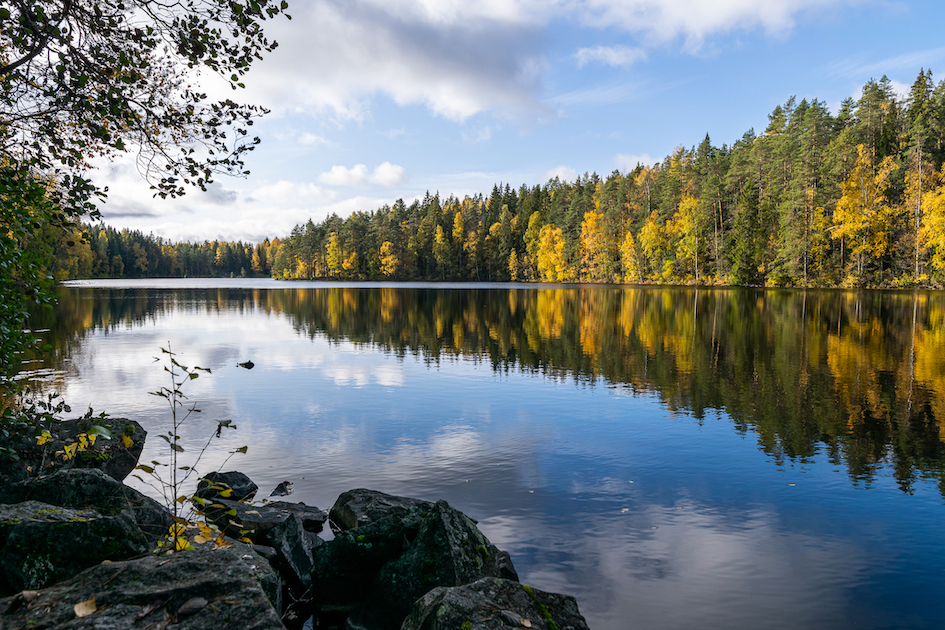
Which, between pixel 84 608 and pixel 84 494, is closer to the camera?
pixel 84 608

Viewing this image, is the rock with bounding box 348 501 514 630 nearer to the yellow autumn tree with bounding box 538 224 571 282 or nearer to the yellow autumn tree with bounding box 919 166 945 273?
the yellow autumn tree with bounding box 919 166 945 273

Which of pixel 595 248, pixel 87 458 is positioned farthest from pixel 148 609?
pixel 595 248

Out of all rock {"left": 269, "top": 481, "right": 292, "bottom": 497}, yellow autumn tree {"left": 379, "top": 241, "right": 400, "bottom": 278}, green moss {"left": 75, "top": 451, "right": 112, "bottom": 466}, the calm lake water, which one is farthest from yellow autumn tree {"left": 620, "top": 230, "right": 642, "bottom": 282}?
green moss {"left": 75, "top": 451, "right": 112, "bottom": 466}

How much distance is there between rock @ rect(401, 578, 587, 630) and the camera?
395 centimetres

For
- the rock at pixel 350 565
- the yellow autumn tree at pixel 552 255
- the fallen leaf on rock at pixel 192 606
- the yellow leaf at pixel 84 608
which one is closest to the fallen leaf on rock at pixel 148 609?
the fallen leaf on rock at pixel 192 606

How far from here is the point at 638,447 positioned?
1205cm

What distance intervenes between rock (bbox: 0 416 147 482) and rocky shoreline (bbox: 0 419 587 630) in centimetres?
5

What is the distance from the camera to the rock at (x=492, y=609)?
3951 millimetres

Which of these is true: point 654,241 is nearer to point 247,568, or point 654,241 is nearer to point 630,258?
point 630,258

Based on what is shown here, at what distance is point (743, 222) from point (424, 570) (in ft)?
287

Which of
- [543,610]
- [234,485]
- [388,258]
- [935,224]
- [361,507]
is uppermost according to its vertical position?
[935,224]

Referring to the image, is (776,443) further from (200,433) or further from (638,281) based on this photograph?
(638,281)

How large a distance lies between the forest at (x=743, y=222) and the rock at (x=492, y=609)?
65.6 metres

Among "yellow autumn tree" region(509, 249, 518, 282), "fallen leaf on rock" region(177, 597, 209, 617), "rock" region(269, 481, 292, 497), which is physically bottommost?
"rock" region(269, 481, 292, 497)
